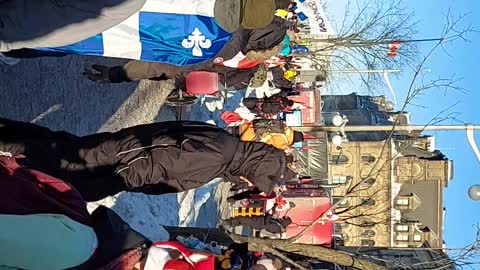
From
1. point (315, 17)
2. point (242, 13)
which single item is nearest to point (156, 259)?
point (242, 13)

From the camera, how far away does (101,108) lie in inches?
398

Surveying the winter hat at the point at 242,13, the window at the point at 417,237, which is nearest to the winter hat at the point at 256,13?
the winter hat at the point at 242,13

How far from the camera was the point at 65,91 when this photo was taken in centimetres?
901

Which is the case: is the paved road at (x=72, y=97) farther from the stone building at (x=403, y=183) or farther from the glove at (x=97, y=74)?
the stone building at (x=403, y=183)

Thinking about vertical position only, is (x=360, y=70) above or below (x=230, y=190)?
above

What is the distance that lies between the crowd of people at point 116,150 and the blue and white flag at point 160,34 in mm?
10

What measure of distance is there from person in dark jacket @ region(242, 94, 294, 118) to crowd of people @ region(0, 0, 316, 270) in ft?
14.4

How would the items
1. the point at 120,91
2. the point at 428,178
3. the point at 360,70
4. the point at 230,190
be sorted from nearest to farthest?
the point at 120,91 < the point at 230,190 < the point at 360,70 < the point at 428,178

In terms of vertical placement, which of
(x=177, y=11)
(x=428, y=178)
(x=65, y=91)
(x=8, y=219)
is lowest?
(x=428, y=178)

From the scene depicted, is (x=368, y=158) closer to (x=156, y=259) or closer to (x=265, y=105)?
(x=265, y=105)

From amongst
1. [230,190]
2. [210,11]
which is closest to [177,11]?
[210,11]

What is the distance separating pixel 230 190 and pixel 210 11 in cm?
880

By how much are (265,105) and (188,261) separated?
10118 millimetres

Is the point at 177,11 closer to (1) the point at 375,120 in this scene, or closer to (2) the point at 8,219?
(2) the point at 8,219
